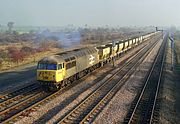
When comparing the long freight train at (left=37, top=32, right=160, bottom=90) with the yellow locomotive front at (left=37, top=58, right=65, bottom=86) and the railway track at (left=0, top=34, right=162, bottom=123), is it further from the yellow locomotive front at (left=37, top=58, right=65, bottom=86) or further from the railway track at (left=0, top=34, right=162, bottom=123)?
the railway track at (left=0, top=34, right=162, bottom=123)

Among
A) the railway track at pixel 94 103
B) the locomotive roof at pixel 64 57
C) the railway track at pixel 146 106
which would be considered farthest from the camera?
the locomotive roof at pixel 64 57

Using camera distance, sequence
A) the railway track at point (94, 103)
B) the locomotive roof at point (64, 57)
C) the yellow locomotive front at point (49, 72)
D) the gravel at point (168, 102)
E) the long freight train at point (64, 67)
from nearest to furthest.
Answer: the railway track at point (94, 103)
the gravel at point (168, 102)
the yellow locomotive front at point (49, 72)
the long freight train at point (64, 67)
the locomotive roof at point (64, 57)

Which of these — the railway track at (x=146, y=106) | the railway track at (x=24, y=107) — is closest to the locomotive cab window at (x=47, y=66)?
the railway track at (x=24, y=107)

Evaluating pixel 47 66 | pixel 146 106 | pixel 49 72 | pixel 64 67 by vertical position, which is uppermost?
pixel 47 66

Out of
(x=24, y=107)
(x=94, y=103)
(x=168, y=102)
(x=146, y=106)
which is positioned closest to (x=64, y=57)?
(x=94, y=103)

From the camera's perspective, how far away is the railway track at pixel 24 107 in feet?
58.0

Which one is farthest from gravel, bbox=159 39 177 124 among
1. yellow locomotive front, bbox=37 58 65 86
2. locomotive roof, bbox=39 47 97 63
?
locomotive roof, bbox=39 47 97 63


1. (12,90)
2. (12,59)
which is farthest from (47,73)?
(12,59)

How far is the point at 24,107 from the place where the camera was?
2014cm

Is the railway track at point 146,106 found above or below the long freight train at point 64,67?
below

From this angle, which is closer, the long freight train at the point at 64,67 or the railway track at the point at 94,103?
the railway track at the point at 94,103

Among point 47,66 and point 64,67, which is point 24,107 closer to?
point 47,66

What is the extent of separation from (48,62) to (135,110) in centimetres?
849

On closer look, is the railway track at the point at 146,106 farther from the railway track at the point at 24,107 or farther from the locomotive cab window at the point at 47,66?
the locomotive cab window at the point at 47,66
